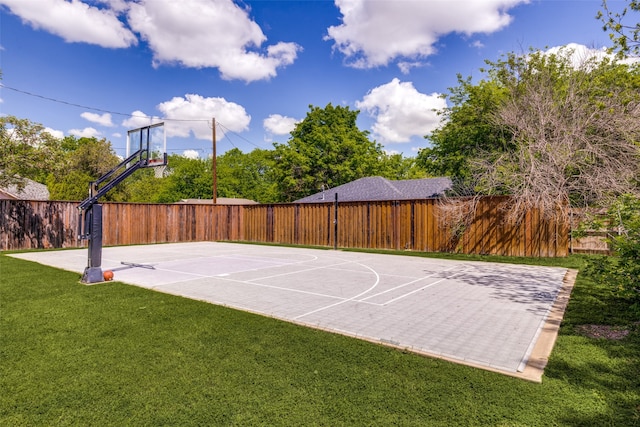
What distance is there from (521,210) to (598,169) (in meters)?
2.95

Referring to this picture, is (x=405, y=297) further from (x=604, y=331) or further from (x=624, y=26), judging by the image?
(x=624, y=26)

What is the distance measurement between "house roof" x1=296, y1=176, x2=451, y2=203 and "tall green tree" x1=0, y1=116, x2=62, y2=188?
552 inches

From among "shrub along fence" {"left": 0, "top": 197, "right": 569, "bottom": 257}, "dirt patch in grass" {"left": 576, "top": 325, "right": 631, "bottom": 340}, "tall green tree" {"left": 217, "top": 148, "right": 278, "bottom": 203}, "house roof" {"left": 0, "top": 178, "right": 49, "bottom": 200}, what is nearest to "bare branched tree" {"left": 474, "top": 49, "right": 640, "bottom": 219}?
"shrub along fence" {"left": 0, "top": 197, "right": 569, "bottom": 257}

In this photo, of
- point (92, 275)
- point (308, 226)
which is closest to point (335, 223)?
point (308, 226)

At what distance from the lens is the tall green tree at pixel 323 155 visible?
112ft

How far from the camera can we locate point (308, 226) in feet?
61.5

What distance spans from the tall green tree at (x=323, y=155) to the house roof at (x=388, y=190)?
33.7 ft

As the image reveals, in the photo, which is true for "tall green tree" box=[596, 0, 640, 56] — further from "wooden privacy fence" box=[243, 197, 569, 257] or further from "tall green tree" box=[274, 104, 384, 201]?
"tall green tree" box=[274, 104, 384, 201]

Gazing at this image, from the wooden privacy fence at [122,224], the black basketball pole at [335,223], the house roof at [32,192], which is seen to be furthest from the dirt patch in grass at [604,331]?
the house roof at [32,192]

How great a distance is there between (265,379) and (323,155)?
32192 mm

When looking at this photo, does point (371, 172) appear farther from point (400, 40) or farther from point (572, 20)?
point (572, 20)

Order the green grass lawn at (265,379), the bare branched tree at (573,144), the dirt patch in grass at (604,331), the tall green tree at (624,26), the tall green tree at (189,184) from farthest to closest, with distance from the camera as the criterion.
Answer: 1. the tall green tree at (189,184)
2. the bare branched tree at (573,144)
3. the tall green tree at (624,26)
4. the dirt patch in grass at (604,331)
5. the green grass lawn at (265,379)

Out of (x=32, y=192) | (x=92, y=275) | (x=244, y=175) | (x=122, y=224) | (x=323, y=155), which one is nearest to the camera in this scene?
(x=92, y=275)

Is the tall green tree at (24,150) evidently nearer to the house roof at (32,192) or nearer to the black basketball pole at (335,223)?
the house roof at (32,192)
